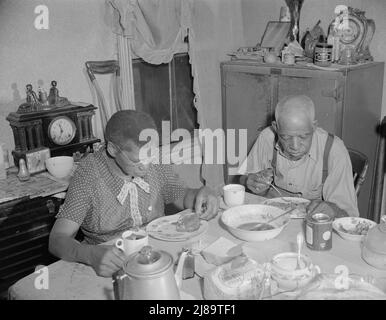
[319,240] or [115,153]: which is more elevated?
[115,153]

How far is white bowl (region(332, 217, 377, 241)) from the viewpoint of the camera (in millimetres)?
1923

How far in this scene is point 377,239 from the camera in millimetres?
1730

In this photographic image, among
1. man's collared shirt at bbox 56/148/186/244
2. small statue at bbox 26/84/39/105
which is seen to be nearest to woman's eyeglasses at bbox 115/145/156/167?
man's collared shirt at bbox 56/148/186/244

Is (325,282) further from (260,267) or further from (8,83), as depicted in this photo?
(8,83)

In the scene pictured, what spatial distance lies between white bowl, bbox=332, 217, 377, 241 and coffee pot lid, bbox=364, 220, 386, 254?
0.50 feet

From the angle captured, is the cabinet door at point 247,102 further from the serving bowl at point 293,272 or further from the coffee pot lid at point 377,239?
the serving bowl at point 293,272

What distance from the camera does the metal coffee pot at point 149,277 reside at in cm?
136

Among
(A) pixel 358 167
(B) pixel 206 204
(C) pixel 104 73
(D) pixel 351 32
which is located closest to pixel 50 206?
(B) pixel 206 204

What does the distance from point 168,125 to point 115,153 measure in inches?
94.0

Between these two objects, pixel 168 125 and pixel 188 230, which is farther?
pixel 168 125

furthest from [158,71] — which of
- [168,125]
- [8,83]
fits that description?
[8,83]

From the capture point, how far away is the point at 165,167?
2461 millimetres

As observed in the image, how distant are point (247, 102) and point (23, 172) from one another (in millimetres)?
2118

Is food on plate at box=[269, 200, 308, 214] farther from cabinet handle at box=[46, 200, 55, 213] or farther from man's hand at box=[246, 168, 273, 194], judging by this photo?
cabinet handle at box=[46, 200, 55, 213]
